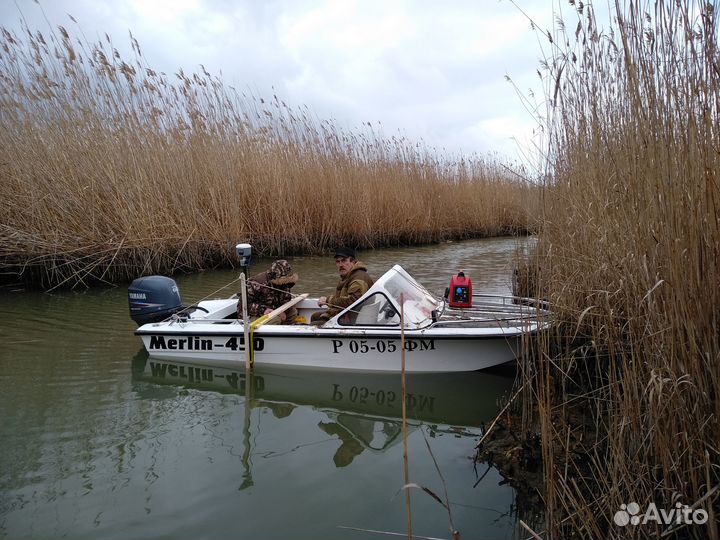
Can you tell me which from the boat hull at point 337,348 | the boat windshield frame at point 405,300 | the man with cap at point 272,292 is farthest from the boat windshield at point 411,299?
the man with cap at point 272,292

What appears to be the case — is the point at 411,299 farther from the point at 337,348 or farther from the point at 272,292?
the point at 272,292

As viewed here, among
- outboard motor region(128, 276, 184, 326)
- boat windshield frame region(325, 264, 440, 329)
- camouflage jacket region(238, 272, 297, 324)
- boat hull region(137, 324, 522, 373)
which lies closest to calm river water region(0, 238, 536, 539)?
boat hull region(137, 324, 522, 373)

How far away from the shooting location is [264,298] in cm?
620

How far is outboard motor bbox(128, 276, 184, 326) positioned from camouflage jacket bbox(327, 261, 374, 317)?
194cm

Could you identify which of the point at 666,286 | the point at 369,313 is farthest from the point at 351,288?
the point at 666,286

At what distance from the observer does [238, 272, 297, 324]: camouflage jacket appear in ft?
20.1

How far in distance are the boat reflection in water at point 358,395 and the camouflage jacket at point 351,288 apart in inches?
28.3

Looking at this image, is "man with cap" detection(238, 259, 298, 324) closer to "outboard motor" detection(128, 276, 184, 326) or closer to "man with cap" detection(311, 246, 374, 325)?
"man with cap" detection(311, 246, 374, 325)

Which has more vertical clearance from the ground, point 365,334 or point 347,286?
point 347,286

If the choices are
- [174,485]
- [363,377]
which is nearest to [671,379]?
[174,485]

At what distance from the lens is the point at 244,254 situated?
17.8 ft

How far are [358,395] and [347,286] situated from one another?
1299mm

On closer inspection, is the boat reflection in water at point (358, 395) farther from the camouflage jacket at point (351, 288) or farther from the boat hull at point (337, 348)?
the camouflage jacket at point (351, 288)

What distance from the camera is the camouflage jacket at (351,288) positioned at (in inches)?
215
